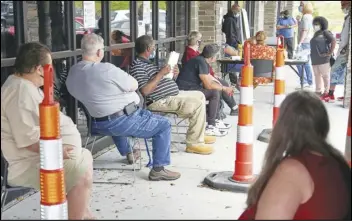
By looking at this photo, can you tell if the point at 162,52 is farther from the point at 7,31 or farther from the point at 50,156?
the point at 50,156

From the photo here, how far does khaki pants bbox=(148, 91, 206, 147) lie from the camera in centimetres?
563

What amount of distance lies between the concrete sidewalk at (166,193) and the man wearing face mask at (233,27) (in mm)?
4461

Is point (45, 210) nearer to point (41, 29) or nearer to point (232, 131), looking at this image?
point (41, 29)

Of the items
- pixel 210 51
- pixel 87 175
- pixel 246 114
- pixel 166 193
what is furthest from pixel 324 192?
pixel 210 51

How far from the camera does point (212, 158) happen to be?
559cm

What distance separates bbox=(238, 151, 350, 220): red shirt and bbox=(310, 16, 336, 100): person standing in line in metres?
7.19

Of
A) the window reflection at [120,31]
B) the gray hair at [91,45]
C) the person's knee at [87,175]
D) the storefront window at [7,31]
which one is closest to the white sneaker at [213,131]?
the window reflection at [120,31]

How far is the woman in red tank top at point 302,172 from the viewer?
193 centimetres

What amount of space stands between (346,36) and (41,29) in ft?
14.7

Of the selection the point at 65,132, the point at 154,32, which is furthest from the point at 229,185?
the point at 154,32

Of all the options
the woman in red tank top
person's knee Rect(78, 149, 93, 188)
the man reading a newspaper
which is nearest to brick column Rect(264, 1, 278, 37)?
the man reading a newspaper

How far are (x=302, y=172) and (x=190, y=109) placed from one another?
3705 millimetres

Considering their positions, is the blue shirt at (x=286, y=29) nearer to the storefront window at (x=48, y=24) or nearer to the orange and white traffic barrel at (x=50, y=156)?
the storefront window at (x=48, y=24)

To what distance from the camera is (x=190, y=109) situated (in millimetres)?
5656
